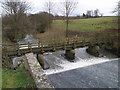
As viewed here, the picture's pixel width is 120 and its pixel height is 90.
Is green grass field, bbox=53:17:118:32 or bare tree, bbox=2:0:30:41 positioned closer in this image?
bare tree, bbox=2:0:30:41

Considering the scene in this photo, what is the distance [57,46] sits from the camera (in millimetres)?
9617

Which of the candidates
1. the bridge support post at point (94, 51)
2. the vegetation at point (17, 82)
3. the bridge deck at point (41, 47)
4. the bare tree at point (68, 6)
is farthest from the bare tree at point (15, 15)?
the vegetation at point (17, 82)

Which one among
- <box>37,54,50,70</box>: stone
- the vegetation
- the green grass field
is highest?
the green grass field

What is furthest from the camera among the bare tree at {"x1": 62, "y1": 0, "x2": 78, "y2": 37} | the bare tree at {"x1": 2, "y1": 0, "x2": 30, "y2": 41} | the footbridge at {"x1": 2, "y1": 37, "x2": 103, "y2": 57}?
the bare tree at {"x1": 62, "y1": 0, "x2": 78, "y2": 37}

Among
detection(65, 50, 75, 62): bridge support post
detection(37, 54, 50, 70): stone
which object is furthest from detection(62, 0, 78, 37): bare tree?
detection(37, 54, 50, 70): stone

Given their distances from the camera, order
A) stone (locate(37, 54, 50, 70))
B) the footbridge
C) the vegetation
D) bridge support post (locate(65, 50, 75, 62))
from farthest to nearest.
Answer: bridge support post (locate(65, 50, 75, 62))
stone (locate(37, 54, 50, 70))
the footbridge
the vegetation

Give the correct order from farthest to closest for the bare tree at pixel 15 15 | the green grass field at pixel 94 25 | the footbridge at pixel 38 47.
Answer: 1. the green grass field at pixel 94 25
2. the bare tree at pixel 15 15
3. the footbridge at pixel 38 47

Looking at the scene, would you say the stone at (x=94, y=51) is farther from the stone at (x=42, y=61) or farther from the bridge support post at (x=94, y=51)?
the stone at (x=42, y=61)

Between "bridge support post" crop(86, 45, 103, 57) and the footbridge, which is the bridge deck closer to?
the footbridge

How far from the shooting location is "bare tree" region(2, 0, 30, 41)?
1303 cm

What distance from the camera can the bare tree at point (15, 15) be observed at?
1303 cm

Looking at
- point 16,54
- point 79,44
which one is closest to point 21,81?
point 16,54

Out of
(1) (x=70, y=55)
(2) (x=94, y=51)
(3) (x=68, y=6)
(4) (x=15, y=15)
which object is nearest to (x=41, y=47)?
(1) (x=70, y=55)

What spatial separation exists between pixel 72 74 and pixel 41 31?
1638cm
